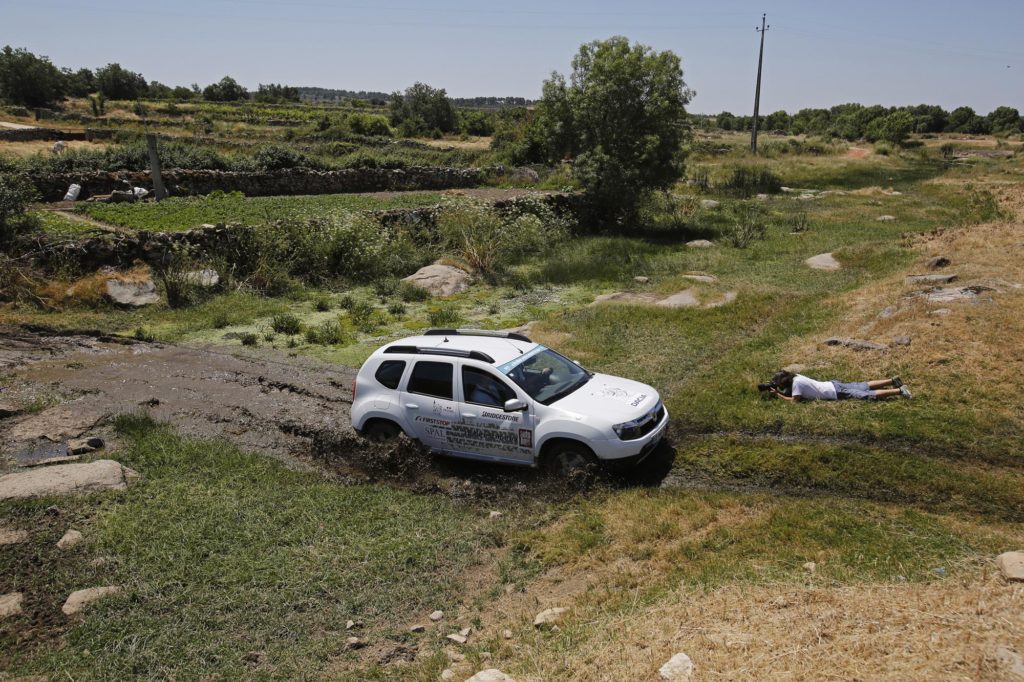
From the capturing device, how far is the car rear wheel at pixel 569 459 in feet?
28.1

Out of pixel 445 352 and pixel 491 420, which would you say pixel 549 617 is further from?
pixel 445 352

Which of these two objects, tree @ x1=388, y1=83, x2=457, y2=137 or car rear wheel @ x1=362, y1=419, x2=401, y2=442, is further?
tree @ x1=388, y1=83, x2=457, y2=137

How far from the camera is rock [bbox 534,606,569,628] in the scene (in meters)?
6.12

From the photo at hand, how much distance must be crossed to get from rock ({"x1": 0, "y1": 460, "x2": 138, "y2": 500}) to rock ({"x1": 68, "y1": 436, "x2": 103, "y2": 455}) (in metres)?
→ 0.58

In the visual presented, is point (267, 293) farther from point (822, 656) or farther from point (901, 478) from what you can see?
point (822, 656)

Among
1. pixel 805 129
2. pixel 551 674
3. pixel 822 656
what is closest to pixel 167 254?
pixel 551 674

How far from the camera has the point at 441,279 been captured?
19906 mm

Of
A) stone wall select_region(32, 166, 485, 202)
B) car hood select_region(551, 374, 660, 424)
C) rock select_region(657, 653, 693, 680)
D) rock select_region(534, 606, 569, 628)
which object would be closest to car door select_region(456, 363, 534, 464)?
car hood select_region(551, 374, 660, 424)

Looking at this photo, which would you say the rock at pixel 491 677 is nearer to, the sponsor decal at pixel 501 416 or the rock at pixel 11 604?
the sponsor decal at pixel 501 416

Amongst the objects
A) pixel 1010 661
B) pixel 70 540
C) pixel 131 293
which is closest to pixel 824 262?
pixel 1010 661

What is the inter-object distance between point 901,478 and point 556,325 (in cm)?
863

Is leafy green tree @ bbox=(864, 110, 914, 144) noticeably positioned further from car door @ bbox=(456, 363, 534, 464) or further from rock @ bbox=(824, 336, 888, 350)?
car door @ bbox=(456, 363, 534, 464)

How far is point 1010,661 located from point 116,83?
8063cm

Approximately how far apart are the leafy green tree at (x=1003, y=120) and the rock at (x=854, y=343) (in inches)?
3823
